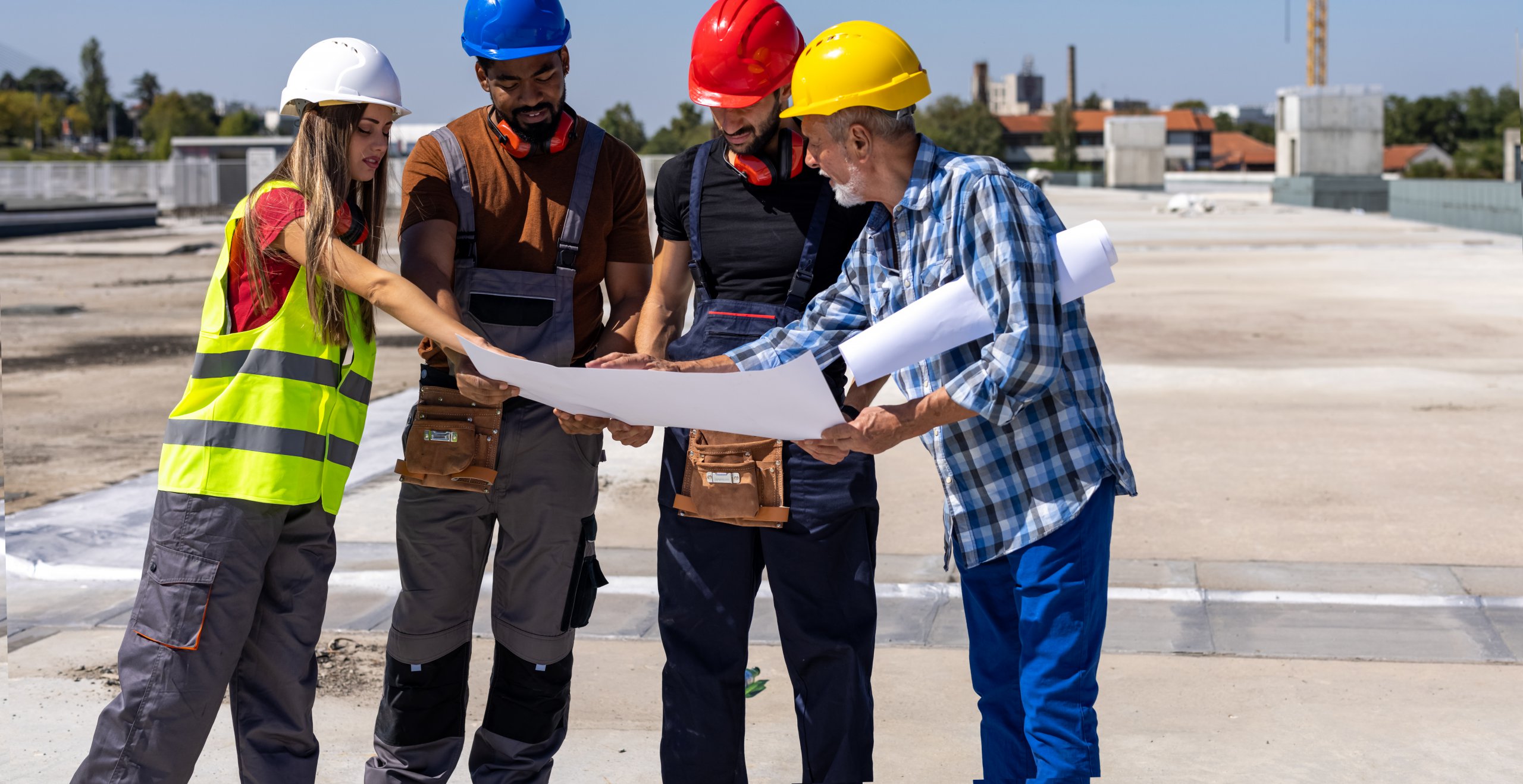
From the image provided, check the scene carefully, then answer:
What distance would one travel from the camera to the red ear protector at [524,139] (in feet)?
11.4

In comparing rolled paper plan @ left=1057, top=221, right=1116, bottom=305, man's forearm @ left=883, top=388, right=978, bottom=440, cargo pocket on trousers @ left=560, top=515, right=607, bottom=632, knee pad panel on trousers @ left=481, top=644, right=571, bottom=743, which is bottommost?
knee pad panel on trousers @ left=481, top=644, right=571, bottom=743

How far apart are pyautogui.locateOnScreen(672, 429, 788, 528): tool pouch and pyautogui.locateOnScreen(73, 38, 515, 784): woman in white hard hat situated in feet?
2.14

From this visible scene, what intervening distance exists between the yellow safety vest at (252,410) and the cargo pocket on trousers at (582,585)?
0.74 metres

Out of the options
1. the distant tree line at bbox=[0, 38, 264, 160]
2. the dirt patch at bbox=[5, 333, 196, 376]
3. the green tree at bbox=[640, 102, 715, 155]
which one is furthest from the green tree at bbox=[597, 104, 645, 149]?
the dirt patch at bbox=[5, 333, 196, 376]

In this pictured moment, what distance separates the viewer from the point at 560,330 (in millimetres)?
3539

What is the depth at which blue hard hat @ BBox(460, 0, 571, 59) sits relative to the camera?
3322mm

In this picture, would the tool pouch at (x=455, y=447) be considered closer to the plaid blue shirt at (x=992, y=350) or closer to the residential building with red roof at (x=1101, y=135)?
the plaid blue shirt at (x=992, y=350)

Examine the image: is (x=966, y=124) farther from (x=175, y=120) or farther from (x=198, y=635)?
(x=198, y=635)

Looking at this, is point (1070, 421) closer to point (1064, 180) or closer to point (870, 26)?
point (870, 26)

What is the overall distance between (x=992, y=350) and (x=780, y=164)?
84cm

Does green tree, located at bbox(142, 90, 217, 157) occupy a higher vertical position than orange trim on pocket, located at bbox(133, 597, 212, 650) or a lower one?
higher

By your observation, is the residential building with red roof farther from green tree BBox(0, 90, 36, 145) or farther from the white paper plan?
the white paper plan

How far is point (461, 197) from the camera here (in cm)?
346

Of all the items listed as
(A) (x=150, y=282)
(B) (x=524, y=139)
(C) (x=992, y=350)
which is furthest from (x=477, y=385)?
(A) (x=150, y=282)
